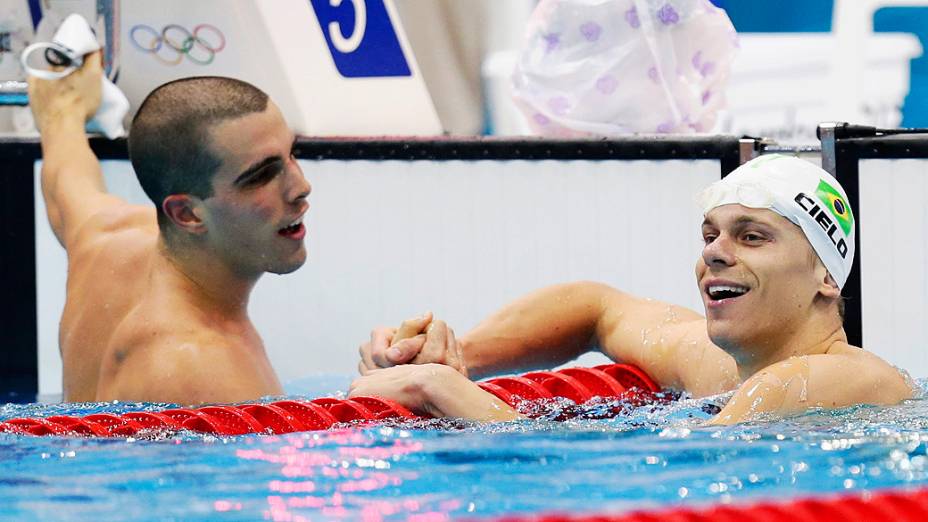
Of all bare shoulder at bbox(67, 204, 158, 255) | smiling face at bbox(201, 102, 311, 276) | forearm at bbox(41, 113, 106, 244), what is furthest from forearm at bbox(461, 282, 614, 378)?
forearm at bbox(41, 113, 106, 244)

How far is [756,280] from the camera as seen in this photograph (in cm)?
301

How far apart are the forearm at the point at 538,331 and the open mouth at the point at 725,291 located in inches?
25.4

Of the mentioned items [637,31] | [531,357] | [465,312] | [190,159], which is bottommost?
[465,312]

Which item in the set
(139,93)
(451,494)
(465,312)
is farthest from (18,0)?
(451,494)

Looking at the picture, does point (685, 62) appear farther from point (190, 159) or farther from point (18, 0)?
point (18, 0)

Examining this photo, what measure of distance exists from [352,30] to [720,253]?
2.55 meters

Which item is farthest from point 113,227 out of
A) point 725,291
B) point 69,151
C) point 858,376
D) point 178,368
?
point 858,376

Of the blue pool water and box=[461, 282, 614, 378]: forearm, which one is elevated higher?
the blue pool water

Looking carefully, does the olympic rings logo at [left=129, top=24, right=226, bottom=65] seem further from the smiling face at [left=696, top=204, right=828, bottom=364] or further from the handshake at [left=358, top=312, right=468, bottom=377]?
the smiling face at [left=696, top=204, right=828, bottom=364]

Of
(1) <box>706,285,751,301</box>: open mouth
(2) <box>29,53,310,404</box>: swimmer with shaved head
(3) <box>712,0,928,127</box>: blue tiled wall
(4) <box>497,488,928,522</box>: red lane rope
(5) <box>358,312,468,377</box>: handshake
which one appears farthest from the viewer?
(3) <box>712,0,928,127</box>: blue tiled wall

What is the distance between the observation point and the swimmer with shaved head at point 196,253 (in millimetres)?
3445

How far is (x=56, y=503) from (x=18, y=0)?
3.19 metres

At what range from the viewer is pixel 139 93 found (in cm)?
520

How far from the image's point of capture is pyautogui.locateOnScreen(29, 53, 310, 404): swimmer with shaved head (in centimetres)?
345
